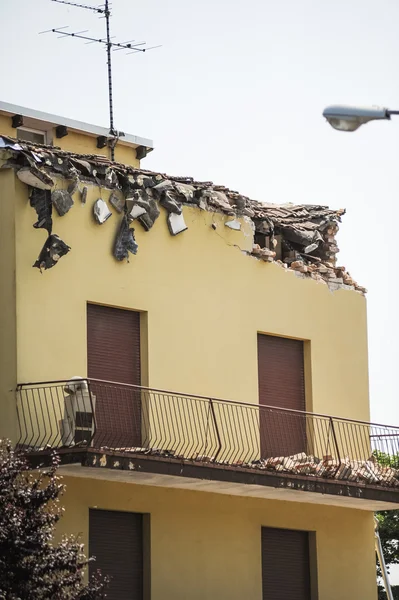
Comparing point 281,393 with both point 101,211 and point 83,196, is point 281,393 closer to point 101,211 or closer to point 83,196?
point 101,211

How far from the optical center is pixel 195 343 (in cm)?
2966

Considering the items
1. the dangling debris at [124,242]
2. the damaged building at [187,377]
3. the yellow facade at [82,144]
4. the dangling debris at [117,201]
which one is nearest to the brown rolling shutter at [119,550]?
the damaged building at [187,377]

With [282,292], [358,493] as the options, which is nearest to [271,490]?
[358,493]

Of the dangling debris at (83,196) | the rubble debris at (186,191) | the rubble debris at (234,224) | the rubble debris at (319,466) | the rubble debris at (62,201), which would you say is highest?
the rubble debris at (186,191)

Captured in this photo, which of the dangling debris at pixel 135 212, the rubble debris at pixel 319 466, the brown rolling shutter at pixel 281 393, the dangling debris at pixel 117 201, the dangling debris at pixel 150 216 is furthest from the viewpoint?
the brown rolling shutter at pixel 281 393

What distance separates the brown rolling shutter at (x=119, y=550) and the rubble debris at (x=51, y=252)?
A: 13.9 ft

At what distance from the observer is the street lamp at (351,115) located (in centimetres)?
1759

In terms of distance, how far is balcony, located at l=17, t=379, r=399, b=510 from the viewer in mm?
26234

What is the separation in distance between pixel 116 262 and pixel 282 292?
4.50 metres

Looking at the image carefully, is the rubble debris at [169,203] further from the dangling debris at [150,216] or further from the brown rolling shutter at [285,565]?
the brown rolling shutter at [285,565]

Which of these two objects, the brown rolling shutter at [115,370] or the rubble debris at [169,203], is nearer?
the brown rolling shutter at [115,370]

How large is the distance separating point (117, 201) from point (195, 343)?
9.95 feet

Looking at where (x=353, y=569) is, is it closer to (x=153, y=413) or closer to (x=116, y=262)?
(x=153, y=413)

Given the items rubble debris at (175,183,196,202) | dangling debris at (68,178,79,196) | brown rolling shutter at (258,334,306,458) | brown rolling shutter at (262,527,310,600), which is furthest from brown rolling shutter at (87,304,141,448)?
brown rolling shutter at (262,527,310,600)
